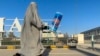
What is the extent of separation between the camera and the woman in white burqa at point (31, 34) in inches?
255

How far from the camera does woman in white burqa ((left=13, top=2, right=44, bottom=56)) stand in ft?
21.2

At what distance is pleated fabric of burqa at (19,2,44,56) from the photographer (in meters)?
6.46

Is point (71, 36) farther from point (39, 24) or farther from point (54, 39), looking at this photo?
point (39, 24)

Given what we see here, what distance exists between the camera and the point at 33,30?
6613 mm

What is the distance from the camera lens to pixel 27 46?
257 inches

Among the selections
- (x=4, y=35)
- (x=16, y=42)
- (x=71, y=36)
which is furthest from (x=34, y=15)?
(x=71, y=36)

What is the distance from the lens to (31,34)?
259 inches

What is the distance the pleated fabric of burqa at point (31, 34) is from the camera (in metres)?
6.46

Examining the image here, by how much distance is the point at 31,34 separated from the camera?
6590 mm

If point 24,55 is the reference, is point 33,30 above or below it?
above

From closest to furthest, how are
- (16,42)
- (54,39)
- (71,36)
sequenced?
(16,42)
(54,39)
(71,36)

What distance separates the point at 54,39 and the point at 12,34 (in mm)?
4069

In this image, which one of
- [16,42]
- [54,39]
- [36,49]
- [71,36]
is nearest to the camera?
[36,49]

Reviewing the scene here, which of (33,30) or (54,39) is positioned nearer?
(33,30)
